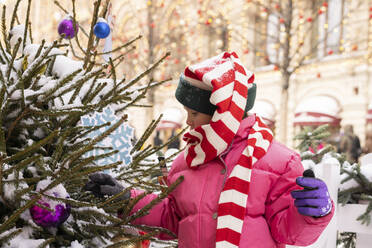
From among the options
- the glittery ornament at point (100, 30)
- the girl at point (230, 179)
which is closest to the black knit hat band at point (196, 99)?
the girl at point (230, 179)

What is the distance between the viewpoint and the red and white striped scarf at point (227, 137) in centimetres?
130

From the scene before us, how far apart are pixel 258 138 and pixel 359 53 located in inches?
396

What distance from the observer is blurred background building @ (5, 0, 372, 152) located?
9.61 m

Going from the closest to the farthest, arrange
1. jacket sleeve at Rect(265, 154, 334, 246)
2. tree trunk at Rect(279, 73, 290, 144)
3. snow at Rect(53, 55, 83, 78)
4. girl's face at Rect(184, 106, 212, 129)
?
1. snow at Rect(53, 55, 83, 78)
2. jacket sleeve at Rect(265, 154, 334, 246)
3. girl's face at Rect(184, 106, 212, 129)
4. tree trunk at Rect(279, 73, 290, 144)

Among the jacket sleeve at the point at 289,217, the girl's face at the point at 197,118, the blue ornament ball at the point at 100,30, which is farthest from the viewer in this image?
the girl's face at the point at 197,118

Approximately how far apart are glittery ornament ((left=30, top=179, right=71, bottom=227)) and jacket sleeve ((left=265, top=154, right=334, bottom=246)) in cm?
70

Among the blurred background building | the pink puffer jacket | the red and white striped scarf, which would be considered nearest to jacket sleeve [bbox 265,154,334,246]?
the pink puffer jacket

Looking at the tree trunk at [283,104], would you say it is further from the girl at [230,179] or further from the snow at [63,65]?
the snow at [63,65]

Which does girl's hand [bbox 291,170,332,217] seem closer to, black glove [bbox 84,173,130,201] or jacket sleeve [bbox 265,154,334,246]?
jacket sleeve [bbox 265,154,334,246]

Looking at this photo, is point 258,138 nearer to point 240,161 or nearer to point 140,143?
point 240,161

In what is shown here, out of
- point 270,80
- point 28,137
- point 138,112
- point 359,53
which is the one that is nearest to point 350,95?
point 359,53

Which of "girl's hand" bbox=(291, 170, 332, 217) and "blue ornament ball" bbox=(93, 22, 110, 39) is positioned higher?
"blue ornament ball" bbox=(93, 22, 110, 39)

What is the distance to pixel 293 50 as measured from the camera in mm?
11930

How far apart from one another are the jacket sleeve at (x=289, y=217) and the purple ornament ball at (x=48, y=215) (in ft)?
2.32
